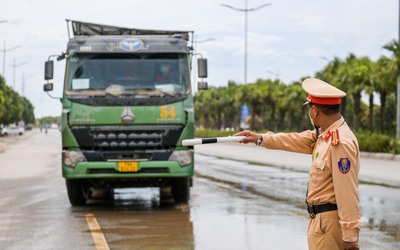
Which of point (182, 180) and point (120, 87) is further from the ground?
point (120, 87)

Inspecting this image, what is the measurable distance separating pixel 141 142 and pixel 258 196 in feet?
12.5

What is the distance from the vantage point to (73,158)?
12359 mm

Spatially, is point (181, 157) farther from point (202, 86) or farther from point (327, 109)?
point (327, 109)

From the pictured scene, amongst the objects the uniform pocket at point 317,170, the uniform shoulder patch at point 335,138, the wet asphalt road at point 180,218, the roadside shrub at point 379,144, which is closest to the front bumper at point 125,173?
the wet asphalt road at point 180,218

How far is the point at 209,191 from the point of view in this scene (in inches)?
651

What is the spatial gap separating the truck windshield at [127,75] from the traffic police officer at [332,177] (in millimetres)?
7977

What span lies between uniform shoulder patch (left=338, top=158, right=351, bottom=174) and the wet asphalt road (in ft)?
14.9

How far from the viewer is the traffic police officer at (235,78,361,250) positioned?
441cm

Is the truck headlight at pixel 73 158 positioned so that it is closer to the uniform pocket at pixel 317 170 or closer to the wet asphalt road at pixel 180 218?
the wet asphalt road at pixel 180 218

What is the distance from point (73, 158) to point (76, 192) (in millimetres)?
1059

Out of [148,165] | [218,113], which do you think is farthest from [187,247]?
[218,113]

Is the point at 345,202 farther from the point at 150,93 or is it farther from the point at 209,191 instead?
the point at 209,191

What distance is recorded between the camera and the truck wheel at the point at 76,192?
514 inches

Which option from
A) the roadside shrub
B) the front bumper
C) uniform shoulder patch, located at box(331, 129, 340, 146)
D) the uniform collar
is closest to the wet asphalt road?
the front bumper
